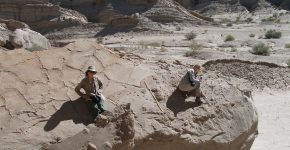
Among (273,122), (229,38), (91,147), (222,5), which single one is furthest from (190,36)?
(91,147)

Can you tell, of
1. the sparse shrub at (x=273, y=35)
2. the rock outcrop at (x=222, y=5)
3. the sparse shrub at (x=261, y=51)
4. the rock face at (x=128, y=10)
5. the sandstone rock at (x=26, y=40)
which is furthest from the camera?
the rock outcrop at (x=222, y=5)

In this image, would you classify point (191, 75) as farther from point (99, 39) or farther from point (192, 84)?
point (99, 39)

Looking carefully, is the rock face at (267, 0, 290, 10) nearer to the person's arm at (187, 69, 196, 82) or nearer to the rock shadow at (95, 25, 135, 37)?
the rock shadow at (95, 25, 135, 37)

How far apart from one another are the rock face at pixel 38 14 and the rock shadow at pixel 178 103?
29.3 meters

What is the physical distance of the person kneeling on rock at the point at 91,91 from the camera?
7980 millimetres

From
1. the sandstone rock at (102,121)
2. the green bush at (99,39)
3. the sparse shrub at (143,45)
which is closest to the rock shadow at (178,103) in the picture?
the sandstone rock at (102,121)

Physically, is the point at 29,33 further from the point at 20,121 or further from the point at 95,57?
the point at 20,121

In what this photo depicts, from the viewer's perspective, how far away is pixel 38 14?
126ft

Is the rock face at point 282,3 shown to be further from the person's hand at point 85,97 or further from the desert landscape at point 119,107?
the person's hand at point 85,97

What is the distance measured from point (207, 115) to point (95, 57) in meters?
2.05

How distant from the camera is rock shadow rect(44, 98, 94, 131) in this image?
306 inches

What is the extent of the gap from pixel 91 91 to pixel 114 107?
0.44m

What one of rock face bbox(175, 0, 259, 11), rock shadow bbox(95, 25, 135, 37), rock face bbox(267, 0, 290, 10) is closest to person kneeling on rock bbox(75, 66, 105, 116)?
rock shadow bbox(95, 25, 135, 37)

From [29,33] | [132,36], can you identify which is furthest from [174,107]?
[132,36]
